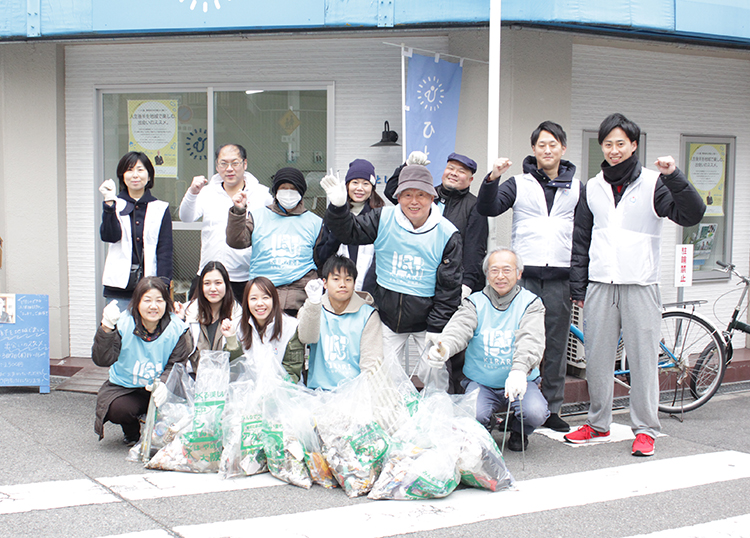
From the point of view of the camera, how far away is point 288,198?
5.00 meters

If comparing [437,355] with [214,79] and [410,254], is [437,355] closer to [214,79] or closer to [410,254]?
[410,254]

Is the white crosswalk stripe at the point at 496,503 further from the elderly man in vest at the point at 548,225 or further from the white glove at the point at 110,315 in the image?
the white glove at the point at 110,315

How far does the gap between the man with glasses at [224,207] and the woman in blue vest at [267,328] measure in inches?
24.6

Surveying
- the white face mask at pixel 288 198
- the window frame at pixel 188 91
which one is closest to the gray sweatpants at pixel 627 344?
the white face mask at pixel 288 198

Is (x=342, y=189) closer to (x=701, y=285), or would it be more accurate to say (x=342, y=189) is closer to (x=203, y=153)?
(x=203, y=153)

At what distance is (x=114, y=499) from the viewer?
3.70 m

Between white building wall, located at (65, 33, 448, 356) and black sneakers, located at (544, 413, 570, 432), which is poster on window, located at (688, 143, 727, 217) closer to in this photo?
white building wall, located at (65, 33, 448, 356)

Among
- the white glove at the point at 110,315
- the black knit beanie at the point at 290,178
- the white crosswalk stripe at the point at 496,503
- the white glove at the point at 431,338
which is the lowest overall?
the white crosswalk stripe at the point at 496,503

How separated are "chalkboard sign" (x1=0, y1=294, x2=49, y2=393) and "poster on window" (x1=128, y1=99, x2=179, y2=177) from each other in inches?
69.2

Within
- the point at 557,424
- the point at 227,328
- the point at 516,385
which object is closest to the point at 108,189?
the point at 227,328

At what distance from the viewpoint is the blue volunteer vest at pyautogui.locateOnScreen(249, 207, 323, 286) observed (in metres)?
4.99

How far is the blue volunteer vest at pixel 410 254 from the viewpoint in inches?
180

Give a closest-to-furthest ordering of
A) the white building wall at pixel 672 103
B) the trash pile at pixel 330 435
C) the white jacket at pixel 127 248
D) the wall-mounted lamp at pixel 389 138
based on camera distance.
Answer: the trash pile at pixel 330 435 < the white jacket at pixel 127 248 < the wall-mounted lamp at pixel 389 138 < the white building wall at pixel 672 103

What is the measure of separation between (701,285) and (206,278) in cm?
532
